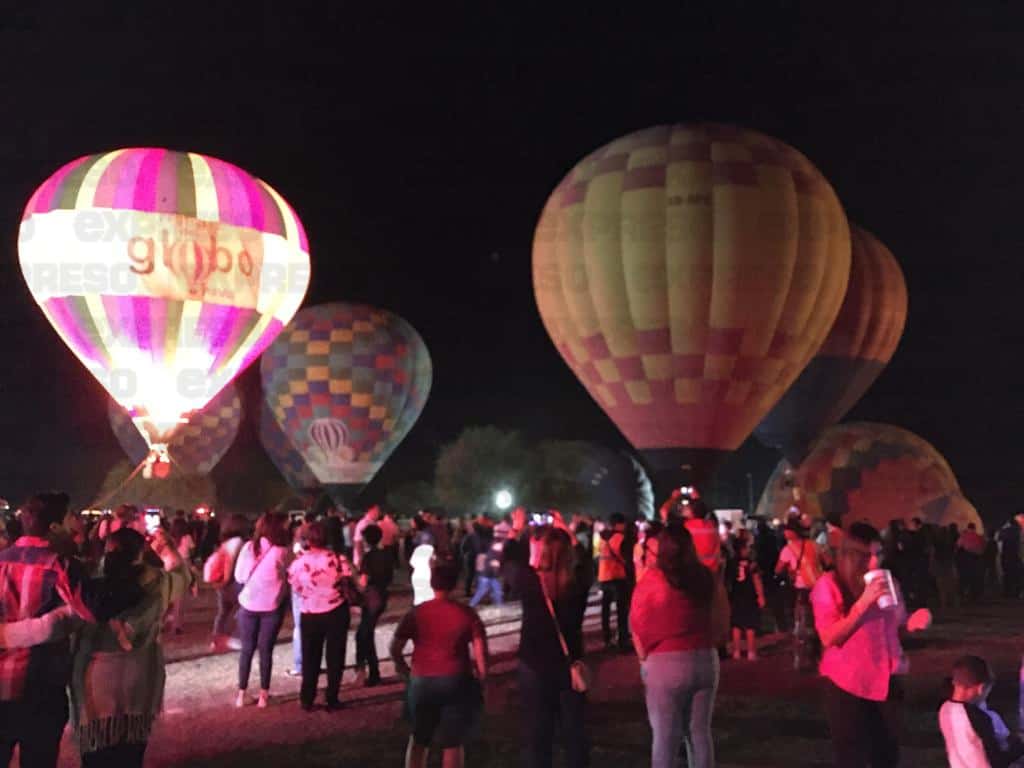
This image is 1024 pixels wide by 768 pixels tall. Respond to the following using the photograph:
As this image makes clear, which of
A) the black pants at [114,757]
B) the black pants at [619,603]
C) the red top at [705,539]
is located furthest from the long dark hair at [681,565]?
the black pants at [619,603]

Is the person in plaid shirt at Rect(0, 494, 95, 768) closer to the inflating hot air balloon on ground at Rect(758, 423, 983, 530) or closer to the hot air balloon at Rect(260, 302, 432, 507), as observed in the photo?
the inflating hot air balloon on ground at Rect(758, 423, 983, 530)

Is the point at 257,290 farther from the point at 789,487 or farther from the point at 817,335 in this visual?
the point at 789,487

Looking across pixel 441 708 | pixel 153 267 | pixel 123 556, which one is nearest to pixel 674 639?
pixel 441 708

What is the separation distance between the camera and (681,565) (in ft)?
16.7

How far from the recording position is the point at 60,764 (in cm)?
652

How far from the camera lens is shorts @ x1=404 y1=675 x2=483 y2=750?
518 centimetres

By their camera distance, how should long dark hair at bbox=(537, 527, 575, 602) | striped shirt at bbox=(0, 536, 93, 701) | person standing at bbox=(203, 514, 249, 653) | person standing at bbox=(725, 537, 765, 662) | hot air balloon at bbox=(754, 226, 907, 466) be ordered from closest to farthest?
striped shirt at bbox=(0, 536, 93, 701) < long dark hair at bbox=(537, 527, 575, 602) < person standing at bbox=(203, 514, 249, 653) < person standing at bbox=(725, 537, 765, 662) < hot air balloon at bbox=(754, 226, 907, 466)

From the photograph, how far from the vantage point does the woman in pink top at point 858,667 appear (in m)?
4.79

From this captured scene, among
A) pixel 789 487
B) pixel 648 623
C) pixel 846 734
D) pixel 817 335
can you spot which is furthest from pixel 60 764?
pixel 789 487

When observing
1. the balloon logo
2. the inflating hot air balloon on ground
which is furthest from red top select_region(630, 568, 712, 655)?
the balloon logo

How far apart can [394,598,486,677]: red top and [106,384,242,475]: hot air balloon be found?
154 ft

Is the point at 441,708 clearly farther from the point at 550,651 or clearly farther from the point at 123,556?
the point at 123,556

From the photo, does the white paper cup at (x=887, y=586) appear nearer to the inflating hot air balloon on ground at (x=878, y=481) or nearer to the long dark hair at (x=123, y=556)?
the long dark hair at (x=123, y=556)

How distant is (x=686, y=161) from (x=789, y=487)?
12540 mm
